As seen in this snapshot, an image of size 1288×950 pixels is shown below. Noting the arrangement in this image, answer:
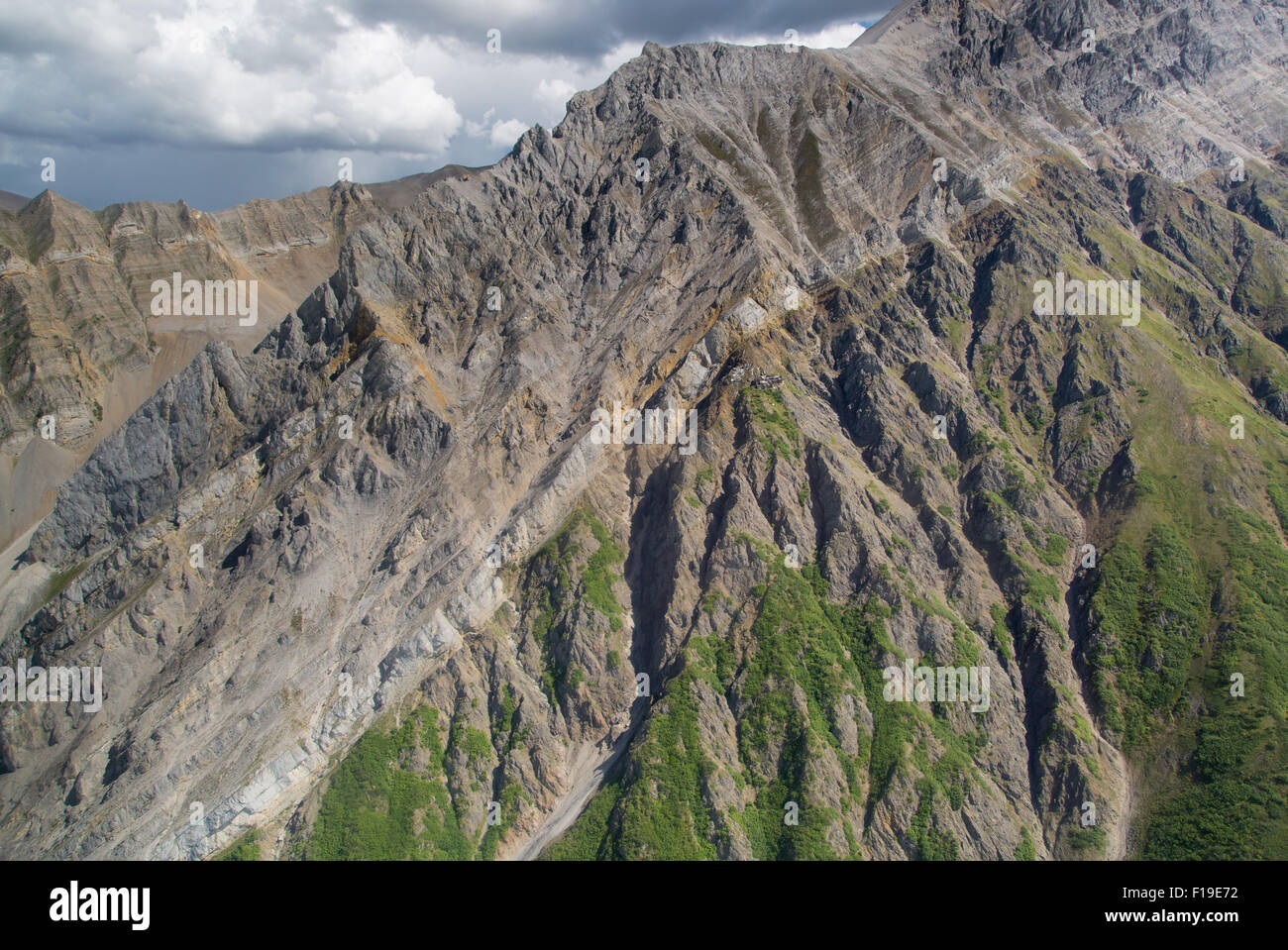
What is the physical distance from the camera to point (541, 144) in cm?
14475

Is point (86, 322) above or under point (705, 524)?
above

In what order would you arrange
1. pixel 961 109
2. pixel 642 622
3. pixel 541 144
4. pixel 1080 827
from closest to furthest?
pixel 1080 827
pixel 642 622
pixel 541 144
pixel 961 109

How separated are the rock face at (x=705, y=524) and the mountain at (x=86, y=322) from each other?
138 ft

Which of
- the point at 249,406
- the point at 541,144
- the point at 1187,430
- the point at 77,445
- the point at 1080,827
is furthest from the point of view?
the point at 77,445

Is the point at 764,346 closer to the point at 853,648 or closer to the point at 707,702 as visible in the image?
the point at 853,648

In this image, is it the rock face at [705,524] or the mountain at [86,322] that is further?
the mountain at [86,322]

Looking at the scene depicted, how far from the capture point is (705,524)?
110m

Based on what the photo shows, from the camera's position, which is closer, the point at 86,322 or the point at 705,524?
the point at 705,524

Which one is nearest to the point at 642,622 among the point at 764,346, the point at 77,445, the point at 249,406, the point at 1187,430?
the point at 764,346

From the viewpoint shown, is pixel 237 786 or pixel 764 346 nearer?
pixel 237 786

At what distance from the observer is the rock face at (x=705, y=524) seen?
307 feet

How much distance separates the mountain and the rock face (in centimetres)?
4197

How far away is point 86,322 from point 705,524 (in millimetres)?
148736

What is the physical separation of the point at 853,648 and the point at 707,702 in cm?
1985
